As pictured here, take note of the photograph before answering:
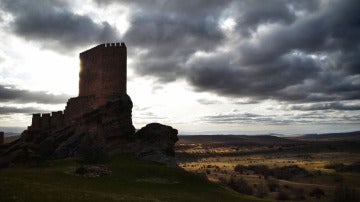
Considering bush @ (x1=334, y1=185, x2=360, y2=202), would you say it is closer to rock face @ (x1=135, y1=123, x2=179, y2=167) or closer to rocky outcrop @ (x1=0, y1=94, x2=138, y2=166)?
rock face @ (x1=135, y1=123, x2=179, y2=167)

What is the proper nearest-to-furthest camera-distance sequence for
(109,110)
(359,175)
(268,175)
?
1. (109,110)
2. (359,175)
3. (268,175)

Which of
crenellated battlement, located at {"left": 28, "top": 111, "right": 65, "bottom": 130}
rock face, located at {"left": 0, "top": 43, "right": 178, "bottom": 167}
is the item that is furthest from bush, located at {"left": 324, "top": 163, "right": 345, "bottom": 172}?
crenellated battlement, located at {"left": 28, "top": 111, "right": 65, "bottom": 130}

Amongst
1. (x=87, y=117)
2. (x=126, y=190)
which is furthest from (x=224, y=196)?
(x=87, y=117)

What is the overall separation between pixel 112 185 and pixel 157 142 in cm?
2374

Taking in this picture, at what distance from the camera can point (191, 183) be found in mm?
40031

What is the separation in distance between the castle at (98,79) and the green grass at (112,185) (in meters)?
11.7

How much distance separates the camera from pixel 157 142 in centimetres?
5634

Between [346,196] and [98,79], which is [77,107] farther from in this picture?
[346,196]

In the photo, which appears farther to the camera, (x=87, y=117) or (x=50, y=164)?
(x=87, y=117)

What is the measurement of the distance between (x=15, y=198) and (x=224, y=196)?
2130 centimetres

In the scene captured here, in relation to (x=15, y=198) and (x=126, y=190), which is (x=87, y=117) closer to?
(x=126, y=190)

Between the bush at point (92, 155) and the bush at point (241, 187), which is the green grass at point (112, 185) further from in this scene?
the bush at point (241, 187)

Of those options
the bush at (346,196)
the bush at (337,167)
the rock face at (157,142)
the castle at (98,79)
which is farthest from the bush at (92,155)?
the bush at (337,167)

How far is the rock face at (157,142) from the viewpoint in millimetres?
51969
